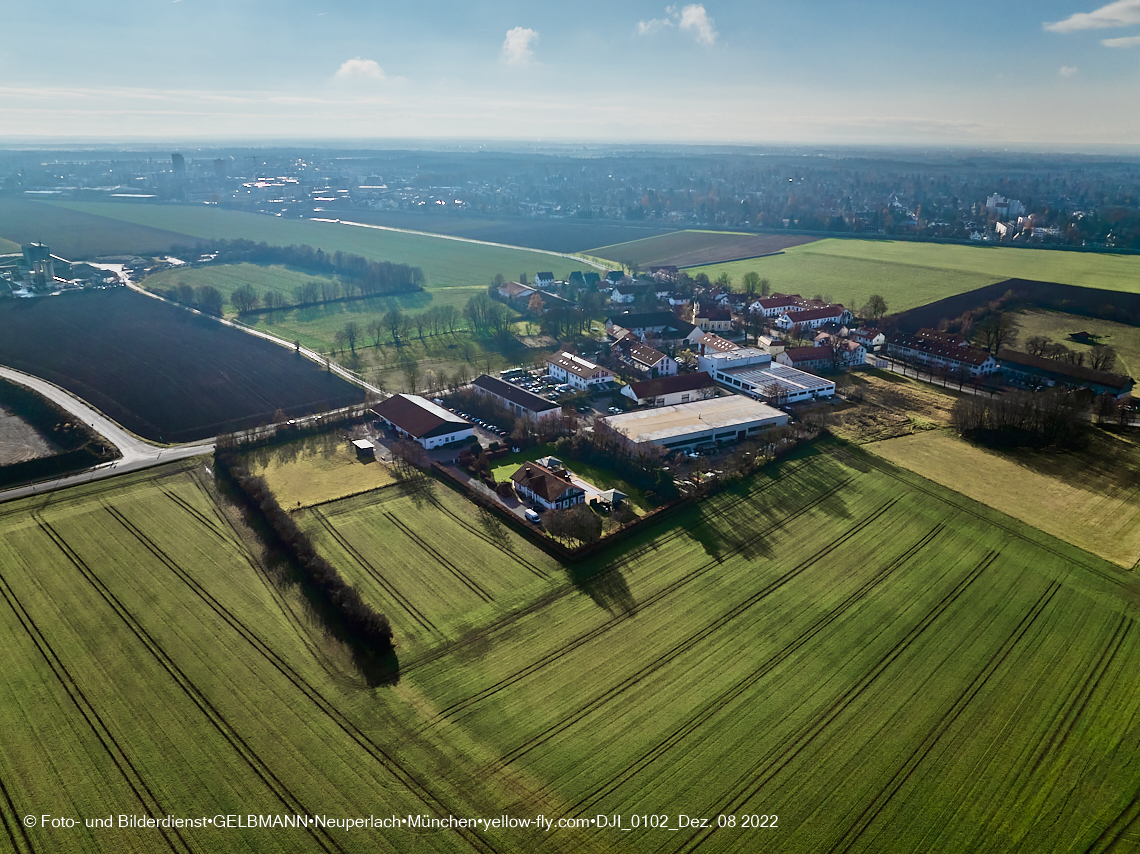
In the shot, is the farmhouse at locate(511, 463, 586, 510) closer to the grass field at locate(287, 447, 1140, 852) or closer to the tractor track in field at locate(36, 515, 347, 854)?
the grass field at locate(287, 447, 1140, 852)

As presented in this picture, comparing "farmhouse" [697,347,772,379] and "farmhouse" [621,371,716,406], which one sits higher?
Result: "farmhouse" [697,347,772,379]

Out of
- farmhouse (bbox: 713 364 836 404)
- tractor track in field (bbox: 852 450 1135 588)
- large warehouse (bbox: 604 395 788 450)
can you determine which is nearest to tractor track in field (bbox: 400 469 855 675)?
tractor track in field (bbox: 852 450 1135 588)

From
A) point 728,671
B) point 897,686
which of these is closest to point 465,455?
point 728,671

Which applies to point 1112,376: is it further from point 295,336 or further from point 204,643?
point 295,336

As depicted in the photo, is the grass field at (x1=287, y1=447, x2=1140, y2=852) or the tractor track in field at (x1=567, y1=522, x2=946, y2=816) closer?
the grass field at (x1=287, y1=447, x2=1140, y2=852)

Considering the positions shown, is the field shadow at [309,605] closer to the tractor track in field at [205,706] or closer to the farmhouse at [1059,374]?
the tractor track in field at [205,706]

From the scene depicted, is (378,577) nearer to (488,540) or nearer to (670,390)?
(488,540)

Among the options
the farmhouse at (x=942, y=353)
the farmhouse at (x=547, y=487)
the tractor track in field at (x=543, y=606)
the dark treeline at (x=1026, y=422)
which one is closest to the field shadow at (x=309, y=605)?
the tractor track in field at (x=543, y=606)
